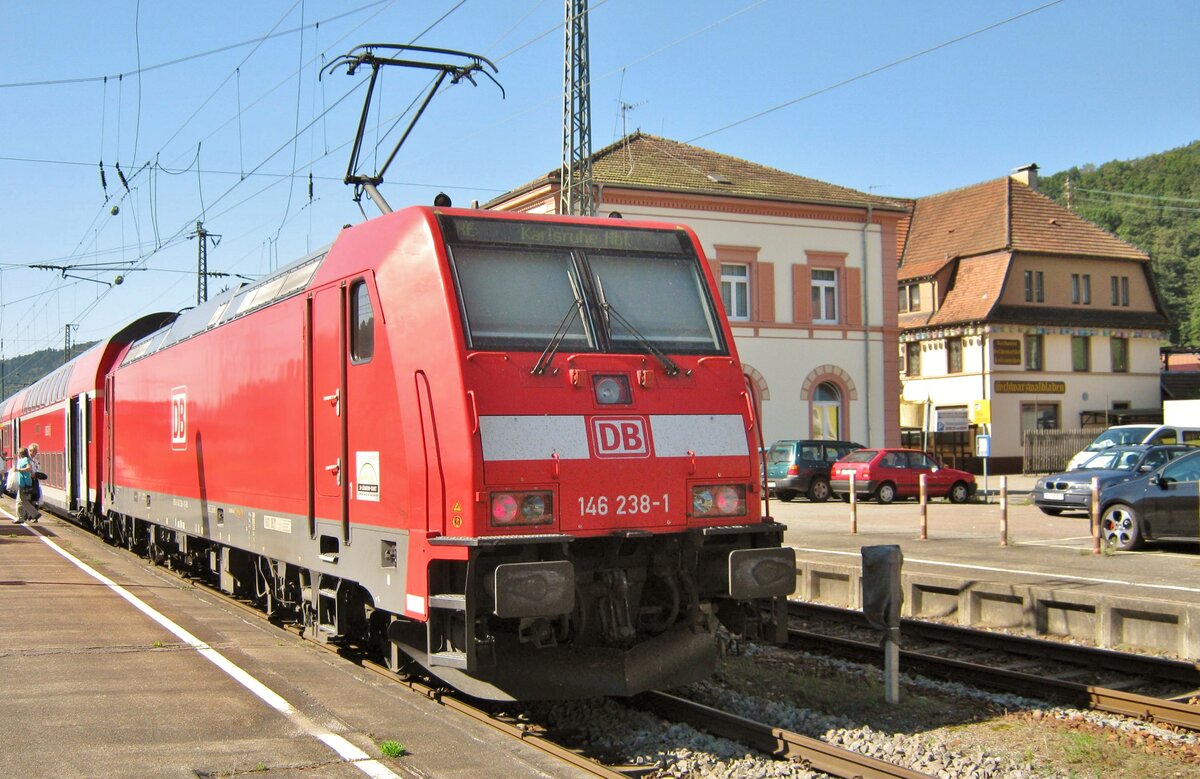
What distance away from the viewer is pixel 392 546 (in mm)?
7340

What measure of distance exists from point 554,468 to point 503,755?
1.61 m

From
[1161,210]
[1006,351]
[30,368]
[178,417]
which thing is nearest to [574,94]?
[178,417]

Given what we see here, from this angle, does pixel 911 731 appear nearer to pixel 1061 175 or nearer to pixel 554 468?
pixel 554 468

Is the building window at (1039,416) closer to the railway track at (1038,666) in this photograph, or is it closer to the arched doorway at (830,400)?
the arched doorway at (830,400)

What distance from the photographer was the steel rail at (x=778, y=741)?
19.7ft

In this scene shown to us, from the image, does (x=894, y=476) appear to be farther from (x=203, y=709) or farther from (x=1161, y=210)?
(x=1161, y=210)

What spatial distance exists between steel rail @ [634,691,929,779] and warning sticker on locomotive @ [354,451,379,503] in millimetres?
2244

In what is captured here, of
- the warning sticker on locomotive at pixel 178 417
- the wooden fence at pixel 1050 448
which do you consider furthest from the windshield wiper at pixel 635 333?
the wooden fence at pixel 1050 448

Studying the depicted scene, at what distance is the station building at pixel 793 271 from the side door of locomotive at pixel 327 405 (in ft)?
90.1

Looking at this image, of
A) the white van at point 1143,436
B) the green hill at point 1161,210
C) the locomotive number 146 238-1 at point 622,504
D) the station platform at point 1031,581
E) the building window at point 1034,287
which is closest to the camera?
the locomotive number 146 238-1 at point 622,504

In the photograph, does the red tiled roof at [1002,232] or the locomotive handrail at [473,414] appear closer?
the locomotive handrail at [473,414]

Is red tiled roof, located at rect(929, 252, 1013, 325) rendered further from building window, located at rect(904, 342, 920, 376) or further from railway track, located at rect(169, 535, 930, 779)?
railway track, located at rect(169, 535, 930, 779)

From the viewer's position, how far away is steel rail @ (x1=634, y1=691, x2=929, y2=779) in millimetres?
6020

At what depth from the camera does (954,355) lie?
153 feet
